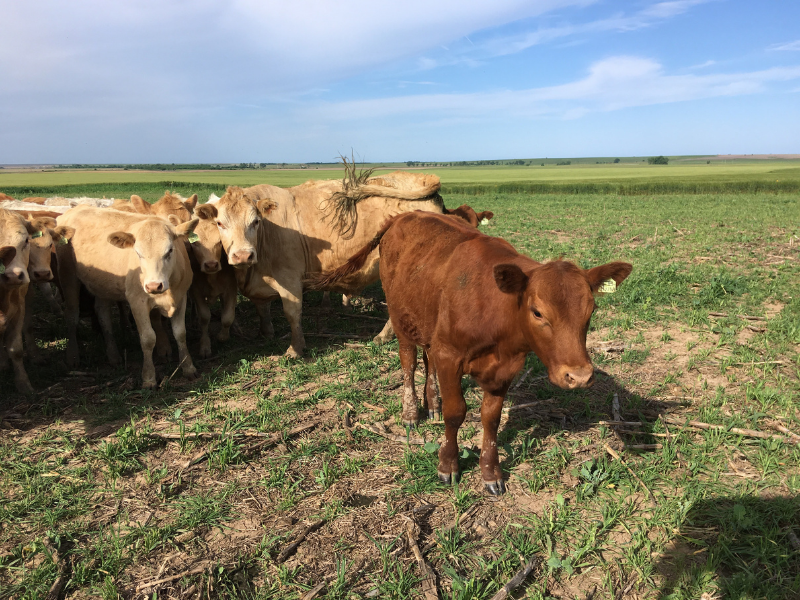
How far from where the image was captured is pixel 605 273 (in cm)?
341

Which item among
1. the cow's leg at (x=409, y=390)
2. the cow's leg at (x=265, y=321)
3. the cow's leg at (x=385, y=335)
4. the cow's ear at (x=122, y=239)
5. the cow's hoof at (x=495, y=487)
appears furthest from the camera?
the cow's leg at (x=265, y=321)

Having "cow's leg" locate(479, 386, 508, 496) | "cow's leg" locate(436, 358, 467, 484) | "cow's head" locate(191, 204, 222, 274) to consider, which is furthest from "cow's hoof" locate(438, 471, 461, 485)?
"cow's head" locate(191, 204, 222, 274)

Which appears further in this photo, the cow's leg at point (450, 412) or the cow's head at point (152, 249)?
the cow's head at point (152, 249)

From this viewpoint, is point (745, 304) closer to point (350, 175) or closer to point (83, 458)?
point (350, 175)

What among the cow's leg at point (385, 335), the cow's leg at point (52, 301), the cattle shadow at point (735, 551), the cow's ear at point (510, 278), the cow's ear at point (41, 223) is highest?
the cow's ear at point (41, 223)

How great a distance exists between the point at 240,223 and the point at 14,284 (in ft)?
8.64

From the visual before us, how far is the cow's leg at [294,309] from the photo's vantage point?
7.48 m

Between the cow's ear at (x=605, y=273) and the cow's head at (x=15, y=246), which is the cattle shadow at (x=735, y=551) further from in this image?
the cow's head at (x=15, y=246)

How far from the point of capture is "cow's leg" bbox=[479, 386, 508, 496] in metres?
4.16

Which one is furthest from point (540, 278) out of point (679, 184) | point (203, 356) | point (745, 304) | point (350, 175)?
point (679, 184)

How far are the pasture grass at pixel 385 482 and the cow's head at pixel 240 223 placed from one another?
1490 millimetres

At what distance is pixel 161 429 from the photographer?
5.23 m

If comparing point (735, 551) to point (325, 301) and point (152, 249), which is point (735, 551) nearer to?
point (152, 249)

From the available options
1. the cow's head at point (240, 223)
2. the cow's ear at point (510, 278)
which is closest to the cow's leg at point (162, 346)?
the cow's head at point (240, 223)
